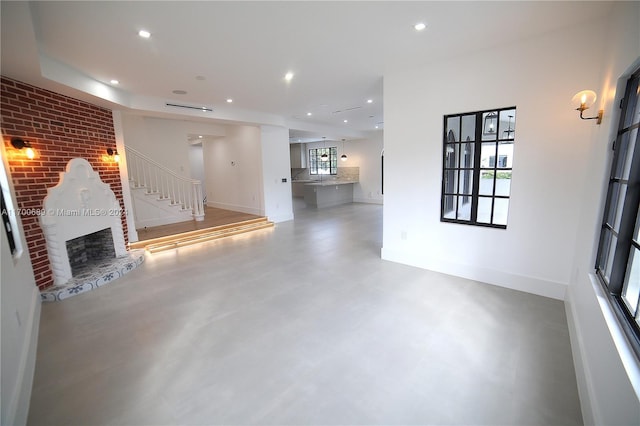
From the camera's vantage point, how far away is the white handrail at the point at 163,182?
6.52 metres

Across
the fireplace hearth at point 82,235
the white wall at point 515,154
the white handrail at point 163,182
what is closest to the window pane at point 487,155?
the white wall at point 515,154

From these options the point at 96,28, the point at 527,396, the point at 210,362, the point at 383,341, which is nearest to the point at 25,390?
the point at 210,362

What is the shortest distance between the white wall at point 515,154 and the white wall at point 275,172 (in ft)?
13.5

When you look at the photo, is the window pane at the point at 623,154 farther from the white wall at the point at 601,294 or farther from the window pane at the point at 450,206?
the window pane at the point at 450,206

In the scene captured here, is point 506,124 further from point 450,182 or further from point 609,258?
point 609,258

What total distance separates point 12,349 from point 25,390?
0.98 ft

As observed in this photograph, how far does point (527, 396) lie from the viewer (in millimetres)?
1855

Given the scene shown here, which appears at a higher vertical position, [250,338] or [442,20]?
[442,20]

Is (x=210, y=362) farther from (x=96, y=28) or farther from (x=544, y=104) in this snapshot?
(x=544, y=104)

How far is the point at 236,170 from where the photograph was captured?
8.46 meters

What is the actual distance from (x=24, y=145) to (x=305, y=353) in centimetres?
408

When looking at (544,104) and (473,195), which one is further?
(473,195)

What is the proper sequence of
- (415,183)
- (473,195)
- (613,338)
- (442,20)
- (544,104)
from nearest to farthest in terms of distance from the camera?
(613,338)
(442,20)
(544,104)
(473,195)
(415,183)

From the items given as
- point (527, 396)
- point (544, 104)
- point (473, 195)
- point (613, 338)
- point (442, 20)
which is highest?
point (442, 20)
